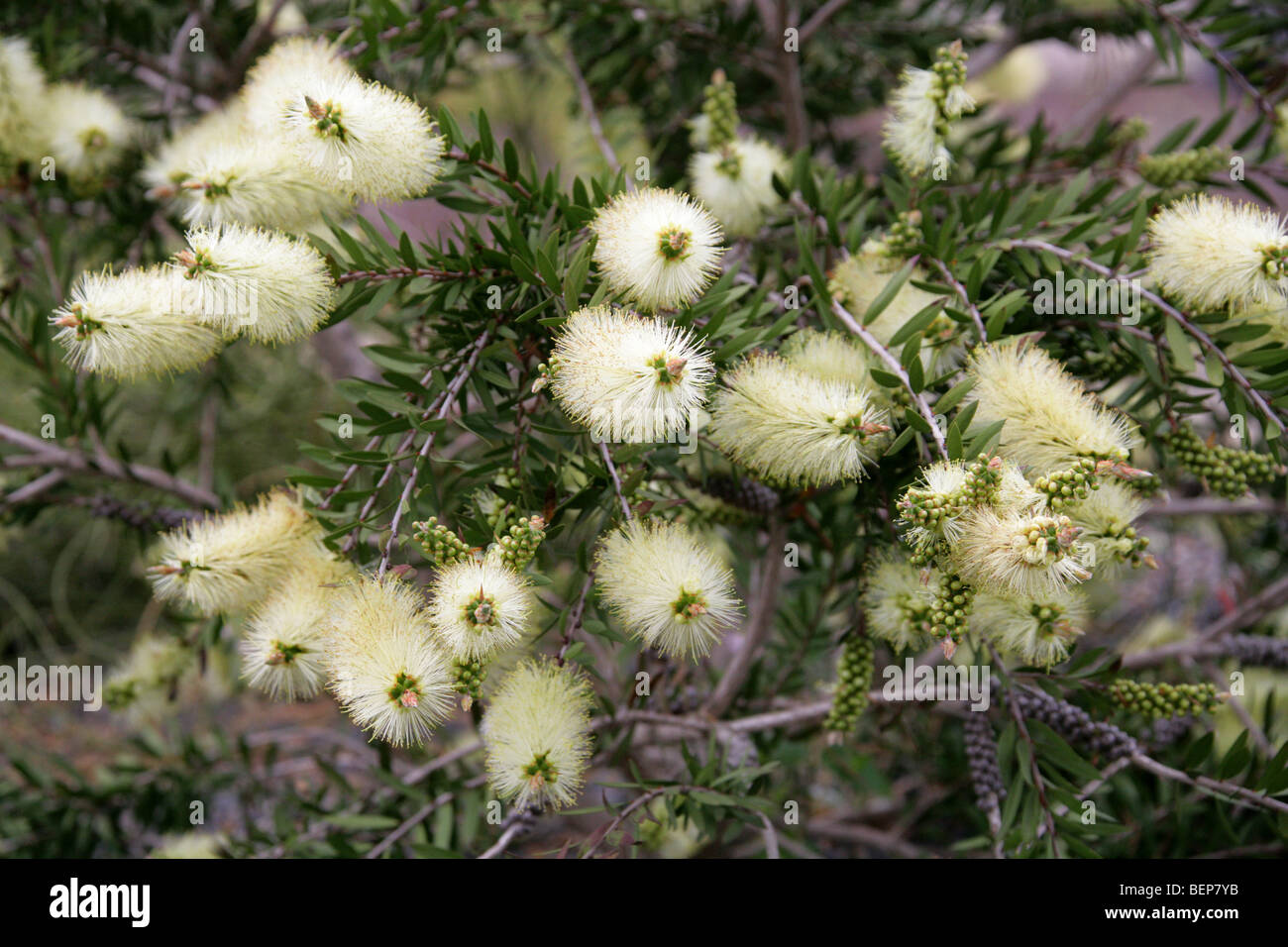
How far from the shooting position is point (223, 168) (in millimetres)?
678

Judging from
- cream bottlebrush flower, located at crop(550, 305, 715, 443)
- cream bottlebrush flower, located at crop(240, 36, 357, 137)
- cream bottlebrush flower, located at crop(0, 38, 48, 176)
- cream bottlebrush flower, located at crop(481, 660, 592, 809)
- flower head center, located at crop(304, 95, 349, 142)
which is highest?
cream bottlebrush flower, located at crop(0, 38, 48, 176)

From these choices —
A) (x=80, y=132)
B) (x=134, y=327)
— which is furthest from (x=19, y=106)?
(x=134, y=327)

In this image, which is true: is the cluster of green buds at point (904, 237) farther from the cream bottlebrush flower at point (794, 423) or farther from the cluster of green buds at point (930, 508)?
the cluster of green buds at point (930, 508)

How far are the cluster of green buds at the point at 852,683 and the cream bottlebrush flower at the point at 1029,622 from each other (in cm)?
13

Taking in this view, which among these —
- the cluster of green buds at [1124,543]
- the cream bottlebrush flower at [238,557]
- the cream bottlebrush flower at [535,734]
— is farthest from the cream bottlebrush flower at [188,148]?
the cluster of green buds at [1124,543]

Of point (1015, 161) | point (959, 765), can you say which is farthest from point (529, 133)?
point (959, 765)

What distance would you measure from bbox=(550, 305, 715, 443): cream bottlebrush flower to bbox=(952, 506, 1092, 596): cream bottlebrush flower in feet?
0.63

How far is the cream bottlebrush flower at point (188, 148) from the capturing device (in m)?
0.83

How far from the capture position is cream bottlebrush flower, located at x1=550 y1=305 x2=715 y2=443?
0.55m

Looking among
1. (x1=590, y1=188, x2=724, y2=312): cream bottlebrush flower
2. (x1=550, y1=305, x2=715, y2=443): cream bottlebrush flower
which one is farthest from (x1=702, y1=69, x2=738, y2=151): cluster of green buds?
(x1=550, y1=305, x2=715, y2=443): cream bottlebrush flower

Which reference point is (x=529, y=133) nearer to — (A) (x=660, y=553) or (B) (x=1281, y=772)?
(A) (x=660, y=553)

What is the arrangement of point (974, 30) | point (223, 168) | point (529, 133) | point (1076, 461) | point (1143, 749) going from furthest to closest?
1. point (529, 133)
2. point (974, 30)
3. point (1143, 749)
4. point (223, 168)
5. point (1076, 461)

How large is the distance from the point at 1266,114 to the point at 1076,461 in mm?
680

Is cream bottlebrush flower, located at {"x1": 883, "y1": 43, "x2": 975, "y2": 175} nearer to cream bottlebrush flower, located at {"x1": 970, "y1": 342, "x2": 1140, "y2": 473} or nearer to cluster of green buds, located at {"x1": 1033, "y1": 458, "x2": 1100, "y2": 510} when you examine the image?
cream bottlebrush flower, located at {"x1": 970, "y1": 342, "x2": 1140, "y2": 473}
